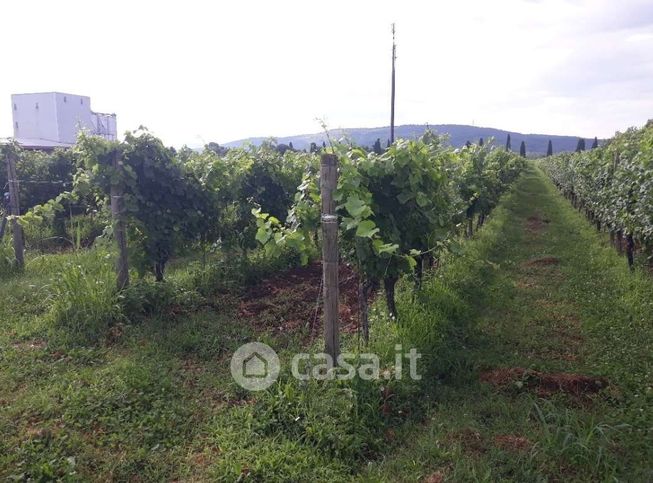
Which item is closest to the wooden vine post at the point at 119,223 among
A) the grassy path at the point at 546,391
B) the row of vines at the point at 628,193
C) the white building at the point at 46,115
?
the grassy path at the point at 546,391

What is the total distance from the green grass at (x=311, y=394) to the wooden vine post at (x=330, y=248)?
15.8 inches

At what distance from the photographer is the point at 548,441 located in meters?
2.79

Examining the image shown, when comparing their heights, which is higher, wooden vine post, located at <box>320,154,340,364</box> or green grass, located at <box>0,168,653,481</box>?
wooden vine post, located at <box>320,154,340,364</box>

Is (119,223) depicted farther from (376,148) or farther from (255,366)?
(376,148)

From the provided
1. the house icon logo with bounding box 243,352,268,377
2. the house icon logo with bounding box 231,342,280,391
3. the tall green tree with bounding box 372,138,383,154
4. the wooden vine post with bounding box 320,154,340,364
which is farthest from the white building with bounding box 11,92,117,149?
the wooden vine post with bounding box 320,154,340,364

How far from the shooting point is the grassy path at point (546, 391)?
106 inches

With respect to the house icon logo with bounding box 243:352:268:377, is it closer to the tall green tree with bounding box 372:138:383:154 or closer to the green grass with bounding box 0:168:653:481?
the green grass with bounding box 0:168:653:481

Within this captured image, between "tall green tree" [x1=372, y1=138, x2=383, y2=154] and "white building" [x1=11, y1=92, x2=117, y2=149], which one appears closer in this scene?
"tall green tree" [x1=372, y1=138, x2=383, y2=154]

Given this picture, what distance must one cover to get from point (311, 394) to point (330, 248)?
1017 millimetres

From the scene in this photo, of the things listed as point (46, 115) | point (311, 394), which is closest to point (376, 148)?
point (311, 394)

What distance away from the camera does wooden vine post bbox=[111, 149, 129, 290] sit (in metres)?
5.27

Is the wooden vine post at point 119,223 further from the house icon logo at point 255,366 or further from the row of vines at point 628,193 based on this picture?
the row of vines at point 628,193

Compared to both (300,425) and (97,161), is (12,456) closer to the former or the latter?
(300,425)

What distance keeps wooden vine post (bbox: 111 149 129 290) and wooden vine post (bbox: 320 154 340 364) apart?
2.81 m
